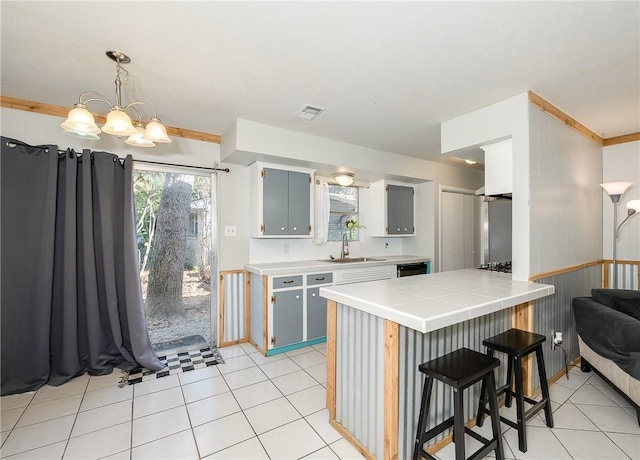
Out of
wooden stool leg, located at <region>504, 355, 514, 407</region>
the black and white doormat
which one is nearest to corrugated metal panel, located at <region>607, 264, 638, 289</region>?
wooden stool leg, located at <region>504, 355, 514, 407</region>

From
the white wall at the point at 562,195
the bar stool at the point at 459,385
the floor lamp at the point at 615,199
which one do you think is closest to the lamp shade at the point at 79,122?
the bar stool at the point at 459,385

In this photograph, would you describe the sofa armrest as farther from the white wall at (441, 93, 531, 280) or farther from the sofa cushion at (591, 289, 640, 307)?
the white wall at (441, 93, 531, 280)

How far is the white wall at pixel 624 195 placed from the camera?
11.5 feet

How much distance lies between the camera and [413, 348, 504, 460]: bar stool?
1.48 m

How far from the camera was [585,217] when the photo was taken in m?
3.29

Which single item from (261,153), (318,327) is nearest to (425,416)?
(318,327)

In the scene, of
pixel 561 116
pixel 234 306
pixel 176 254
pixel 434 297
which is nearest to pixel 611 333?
pixel 434 297

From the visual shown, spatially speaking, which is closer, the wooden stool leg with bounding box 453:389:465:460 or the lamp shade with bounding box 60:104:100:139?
the wooden stool leg with bounding box 453:389:465:460

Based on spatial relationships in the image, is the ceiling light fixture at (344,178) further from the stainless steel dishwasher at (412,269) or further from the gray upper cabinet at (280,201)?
the stainless steel dishwasher at (412,269)

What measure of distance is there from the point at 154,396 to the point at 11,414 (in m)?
0.94

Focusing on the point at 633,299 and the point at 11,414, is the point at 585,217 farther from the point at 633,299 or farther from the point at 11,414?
the point at 11,414

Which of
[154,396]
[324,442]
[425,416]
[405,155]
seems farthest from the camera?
[405,155]

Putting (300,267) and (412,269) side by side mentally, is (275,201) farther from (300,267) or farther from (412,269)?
(412,269)

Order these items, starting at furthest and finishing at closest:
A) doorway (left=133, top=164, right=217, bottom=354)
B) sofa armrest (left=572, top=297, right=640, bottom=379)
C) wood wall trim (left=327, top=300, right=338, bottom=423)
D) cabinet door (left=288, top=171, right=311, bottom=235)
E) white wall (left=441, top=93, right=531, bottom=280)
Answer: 1. cabinet door (left=288, top=171, right=311, bottom=235)
2. doorway (left=133, top=164, right=217, bottom=354)
3. white wall (left=441, top=93, right=531, bottom=280)
4. wood wall trim (left=327, top=300, right=338, bottom=423)
5. sofa armrest (left=572, top=297, right=640, bottom=379)
